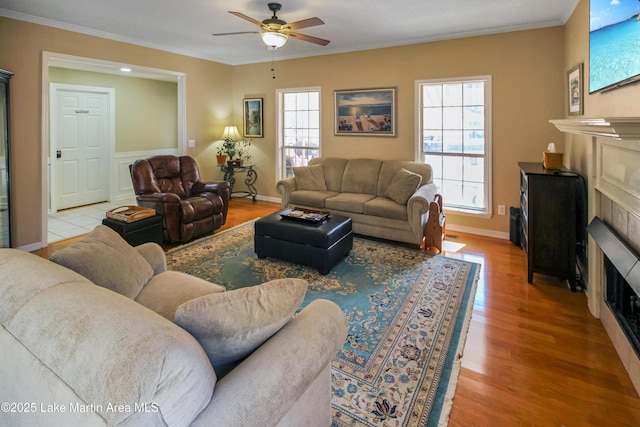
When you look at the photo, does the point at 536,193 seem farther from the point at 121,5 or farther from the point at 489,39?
the point at 121,5

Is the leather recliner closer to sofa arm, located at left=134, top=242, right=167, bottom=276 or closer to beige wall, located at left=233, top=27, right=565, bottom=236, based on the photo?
sofa arm, located at left=134, top=242, right=167, bottom=276

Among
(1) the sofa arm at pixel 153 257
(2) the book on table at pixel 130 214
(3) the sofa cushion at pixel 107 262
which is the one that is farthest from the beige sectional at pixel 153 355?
(2) the book on table at pixel 130 214

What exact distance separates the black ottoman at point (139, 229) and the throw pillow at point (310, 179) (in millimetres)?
2022

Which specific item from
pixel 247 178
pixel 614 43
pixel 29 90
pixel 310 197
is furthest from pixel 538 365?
pixel 247 178

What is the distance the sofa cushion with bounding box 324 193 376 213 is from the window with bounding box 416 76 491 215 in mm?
1179

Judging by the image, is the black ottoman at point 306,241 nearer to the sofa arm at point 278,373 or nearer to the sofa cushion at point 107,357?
the sofa arm at point 278,373

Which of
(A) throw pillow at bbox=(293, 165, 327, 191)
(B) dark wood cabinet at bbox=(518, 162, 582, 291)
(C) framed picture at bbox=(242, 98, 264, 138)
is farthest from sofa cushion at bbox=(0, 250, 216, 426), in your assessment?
(C) framed picture at bbox=(242, 98, 264, 138)

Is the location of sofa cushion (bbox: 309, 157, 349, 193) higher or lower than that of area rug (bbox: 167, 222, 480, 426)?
higher

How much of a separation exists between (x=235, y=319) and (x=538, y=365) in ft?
6.43

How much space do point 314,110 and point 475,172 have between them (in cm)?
287

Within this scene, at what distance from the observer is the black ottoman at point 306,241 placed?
3.46 metres

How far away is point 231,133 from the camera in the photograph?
6852 mm

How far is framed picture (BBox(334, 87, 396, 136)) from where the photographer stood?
17.5ft

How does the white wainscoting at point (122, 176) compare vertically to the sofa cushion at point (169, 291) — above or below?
above
